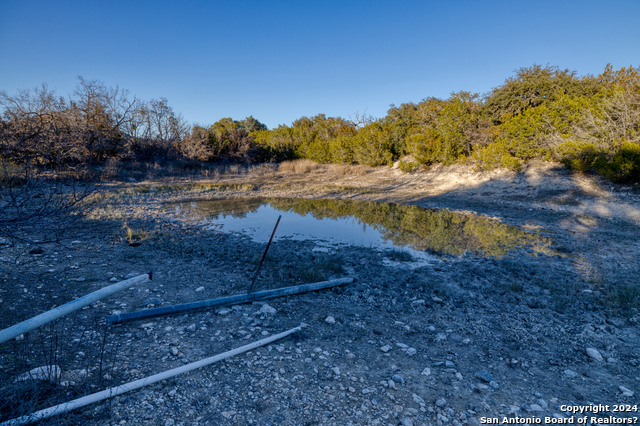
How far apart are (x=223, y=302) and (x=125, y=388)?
1690 millimetres

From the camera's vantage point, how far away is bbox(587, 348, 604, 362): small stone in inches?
123

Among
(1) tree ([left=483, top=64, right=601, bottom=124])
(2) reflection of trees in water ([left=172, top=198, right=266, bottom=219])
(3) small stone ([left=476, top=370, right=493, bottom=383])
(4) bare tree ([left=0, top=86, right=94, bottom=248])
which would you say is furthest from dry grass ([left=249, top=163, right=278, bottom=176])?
(3) small stone ([left=476, top=370, right=493, bottom=383])

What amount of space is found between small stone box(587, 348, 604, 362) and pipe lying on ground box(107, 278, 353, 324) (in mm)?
3039

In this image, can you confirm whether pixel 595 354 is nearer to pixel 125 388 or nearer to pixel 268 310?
pixel 268 310

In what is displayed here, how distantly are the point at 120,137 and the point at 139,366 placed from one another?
26117 mm

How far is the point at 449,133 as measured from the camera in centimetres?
2067

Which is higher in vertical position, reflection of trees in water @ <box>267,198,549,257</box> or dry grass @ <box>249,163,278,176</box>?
dry grass @ <box>249,163,278,176</box>

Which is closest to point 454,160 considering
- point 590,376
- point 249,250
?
point 249,250

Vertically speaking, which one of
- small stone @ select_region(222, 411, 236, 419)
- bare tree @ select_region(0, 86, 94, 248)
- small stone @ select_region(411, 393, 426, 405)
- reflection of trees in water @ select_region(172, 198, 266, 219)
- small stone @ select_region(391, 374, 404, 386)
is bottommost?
small stone @ select_region(411, 393, 426, 405)

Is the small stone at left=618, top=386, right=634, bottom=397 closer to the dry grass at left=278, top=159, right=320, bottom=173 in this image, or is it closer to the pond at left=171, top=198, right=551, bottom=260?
the pond at left=171, top=198, right=551, bottom=260

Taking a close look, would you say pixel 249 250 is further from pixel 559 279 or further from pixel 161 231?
pixel 559 279

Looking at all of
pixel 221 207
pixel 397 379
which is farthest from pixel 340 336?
pixel 221 207

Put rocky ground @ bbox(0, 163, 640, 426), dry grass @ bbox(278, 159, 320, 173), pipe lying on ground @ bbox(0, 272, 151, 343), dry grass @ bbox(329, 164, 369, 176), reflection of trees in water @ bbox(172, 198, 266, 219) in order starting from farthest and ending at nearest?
dry grass @ bbox(278, 159, 320, 173) → dry grass @ bbox(329, 164, 369, 176) → reflection of trees in water @ bbox(172, 198, 266, 219) → rocky ground @ bbox(0, 163, 640, 426) → pipe lying on ground @ bbox(0, 272, 151, 343)

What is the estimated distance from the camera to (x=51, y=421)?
1.99m
